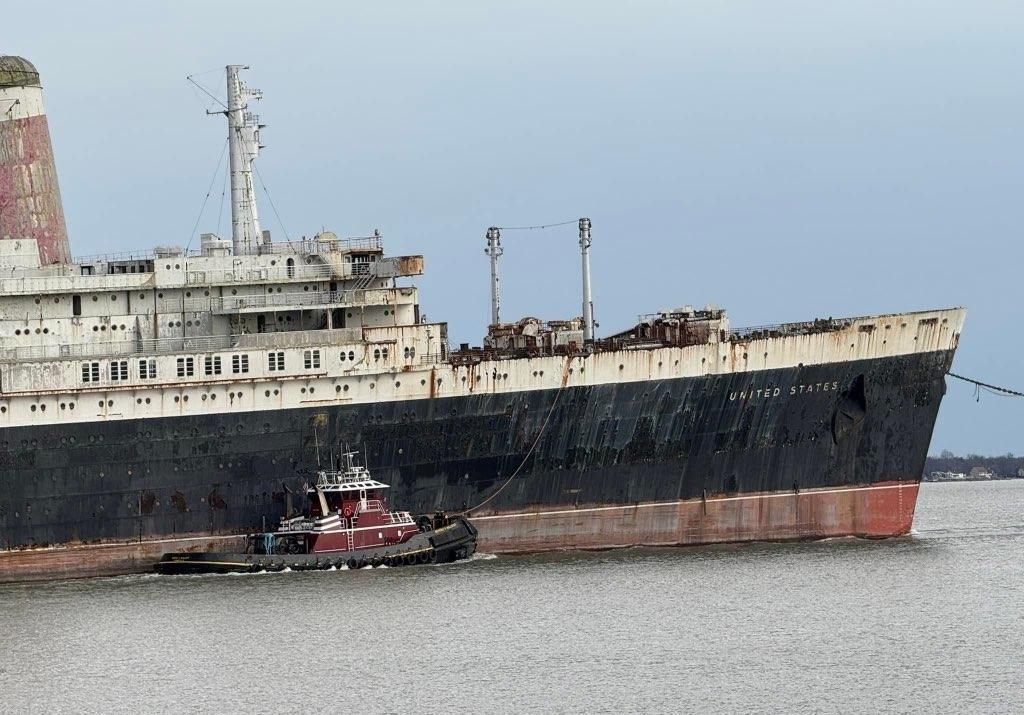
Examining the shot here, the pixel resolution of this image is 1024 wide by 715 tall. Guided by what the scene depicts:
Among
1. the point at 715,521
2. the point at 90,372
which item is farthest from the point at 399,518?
the point at 715,521

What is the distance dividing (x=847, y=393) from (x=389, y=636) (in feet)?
59.7

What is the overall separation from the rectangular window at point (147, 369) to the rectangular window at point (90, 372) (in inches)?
38.3

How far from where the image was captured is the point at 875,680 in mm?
31750

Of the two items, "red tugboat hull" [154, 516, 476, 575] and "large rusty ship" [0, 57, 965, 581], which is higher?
"large rusty ship" [0, 57, 965, 581]

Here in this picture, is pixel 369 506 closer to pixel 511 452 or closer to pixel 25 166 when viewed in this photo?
pixel 511 452

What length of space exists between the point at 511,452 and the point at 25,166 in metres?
13.8

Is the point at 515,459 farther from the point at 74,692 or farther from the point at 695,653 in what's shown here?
the point at 74,692

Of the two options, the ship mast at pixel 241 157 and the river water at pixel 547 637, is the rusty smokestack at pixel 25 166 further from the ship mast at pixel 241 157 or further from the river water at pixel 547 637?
the river water at pixel 547 637

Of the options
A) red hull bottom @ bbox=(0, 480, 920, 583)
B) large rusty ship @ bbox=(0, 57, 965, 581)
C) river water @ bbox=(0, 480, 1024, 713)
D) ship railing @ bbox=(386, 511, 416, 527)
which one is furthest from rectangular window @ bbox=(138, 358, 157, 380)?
ship railing @ bbox=(386, 511, 416, 527)

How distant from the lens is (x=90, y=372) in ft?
149

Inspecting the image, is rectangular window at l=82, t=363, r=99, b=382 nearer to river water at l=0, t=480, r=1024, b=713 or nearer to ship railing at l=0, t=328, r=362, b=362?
ship railing at l=0, t=328, r=362, b=362

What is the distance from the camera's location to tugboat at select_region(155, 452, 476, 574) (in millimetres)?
44625

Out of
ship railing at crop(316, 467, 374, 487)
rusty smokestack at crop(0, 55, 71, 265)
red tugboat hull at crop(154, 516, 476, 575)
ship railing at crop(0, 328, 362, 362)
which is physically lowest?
red tugboat hull at crop(154, 516, 476, 575)

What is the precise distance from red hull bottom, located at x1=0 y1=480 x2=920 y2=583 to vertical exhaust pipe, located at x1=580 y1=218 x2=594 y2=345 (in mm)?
5636
